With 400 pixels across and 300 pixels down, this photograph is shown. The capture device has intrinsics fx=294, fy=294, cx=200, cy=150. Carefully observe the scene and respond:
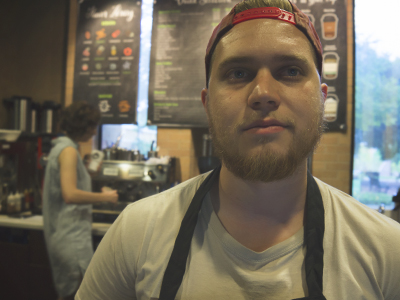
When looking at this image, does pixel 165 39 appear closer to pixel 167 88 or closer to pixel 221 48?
pixel 167 88

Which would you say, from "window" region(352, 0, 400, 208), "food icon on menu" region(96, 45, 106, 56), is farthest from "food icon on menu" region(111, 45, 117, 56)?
"window" region(352, 0, 400, 208)

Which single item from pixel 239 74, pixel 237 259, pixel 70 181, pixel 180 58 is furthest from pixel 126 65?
pixel 237 259

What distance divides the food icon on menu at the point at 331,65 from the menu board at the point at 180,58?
1080 mm

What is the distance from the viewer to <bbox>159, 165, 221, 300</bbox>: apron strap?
2.64 ft

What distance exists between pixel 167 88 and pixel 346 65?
1.74 metres

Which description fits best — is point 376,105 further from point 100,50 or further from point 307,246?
point 100,50

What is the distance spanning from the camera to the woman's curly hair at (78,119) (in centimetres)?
215

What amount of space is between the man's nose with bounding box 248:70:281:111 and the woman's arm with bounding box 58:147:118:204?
151cm

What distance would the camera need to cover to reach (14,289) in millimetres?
2600

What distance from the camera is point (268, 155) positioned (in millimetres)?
821

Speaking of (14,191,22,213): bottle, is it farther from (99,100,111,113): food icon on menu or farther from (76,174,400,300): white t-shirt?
(76,174,400,300): white t-shirt

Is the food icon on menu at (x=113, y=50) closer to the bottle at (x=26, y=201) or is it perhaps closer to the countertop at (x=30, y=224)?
the bottle at (x=26, y=201)

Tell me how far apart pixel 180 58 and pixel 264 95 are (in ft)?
7.72

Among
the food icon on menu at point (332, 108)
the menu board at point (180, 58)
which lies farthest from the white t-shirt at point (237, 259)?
the menu board at point (180, 58)
